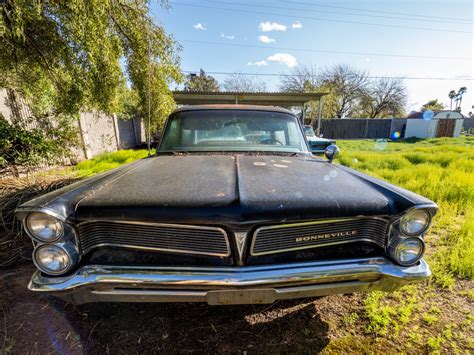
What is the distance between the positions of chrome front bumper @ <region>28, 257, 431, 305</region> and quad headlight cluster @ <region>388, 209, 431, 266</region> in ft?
0.40

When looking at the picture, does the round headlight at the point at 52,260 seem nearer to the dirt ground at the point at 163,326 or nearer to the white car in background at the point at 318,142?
the dirt ground at the point at 163,326

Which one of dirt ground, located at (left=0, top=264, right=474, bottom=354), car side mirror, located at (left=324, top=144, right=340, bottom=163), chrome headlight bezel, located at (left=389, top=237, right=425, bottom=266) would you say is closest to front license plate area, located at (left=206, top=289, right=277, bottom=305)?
dirt ground, located at (left=0, top=264, right=474, bottom=354)

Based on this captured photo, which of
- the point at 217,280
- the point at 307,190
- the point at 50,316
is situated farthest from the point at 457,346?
the point at 50,316

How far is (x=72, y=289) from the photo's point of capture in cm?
137

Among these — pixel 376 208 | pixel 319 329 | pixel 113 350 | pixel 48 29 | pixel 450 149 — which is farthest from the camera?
pixel 450 149

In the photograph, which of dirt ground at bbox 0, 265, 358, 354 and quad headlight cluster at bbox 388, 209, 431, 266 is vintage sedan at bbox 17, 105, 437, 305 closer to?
quad headlight cluster at bbox 388, 209, 431, 266

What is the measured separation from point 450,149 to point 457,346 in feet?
38.2

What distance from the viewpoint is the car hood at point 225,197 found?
1375 millimetres

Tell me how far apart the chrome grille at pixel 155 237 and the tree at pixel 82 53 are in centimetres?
224

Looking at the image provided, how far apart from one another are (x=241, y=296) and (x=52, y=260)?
3.63ft

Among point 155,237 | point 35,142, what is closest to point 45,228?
point 155,237

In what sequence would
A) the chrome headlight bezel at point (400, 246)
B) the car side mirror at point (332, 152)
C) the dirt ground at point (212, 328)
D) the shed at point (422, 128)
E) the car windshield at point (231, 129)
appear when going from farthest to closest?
the shed at point (422, 128) → the car windshield at point (231, 129) → the car side mirror at point (332, 152) → the dirt ground at point (212, 328) → the chrome headlight bezel at point (400, 246)

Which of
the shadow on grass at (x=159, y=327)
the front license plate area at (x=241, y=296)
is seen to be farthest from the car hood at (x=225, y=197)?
the shadow on grass at (x=159, y=327)

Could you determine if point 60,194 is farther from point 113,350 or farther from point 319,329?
point 319,329
